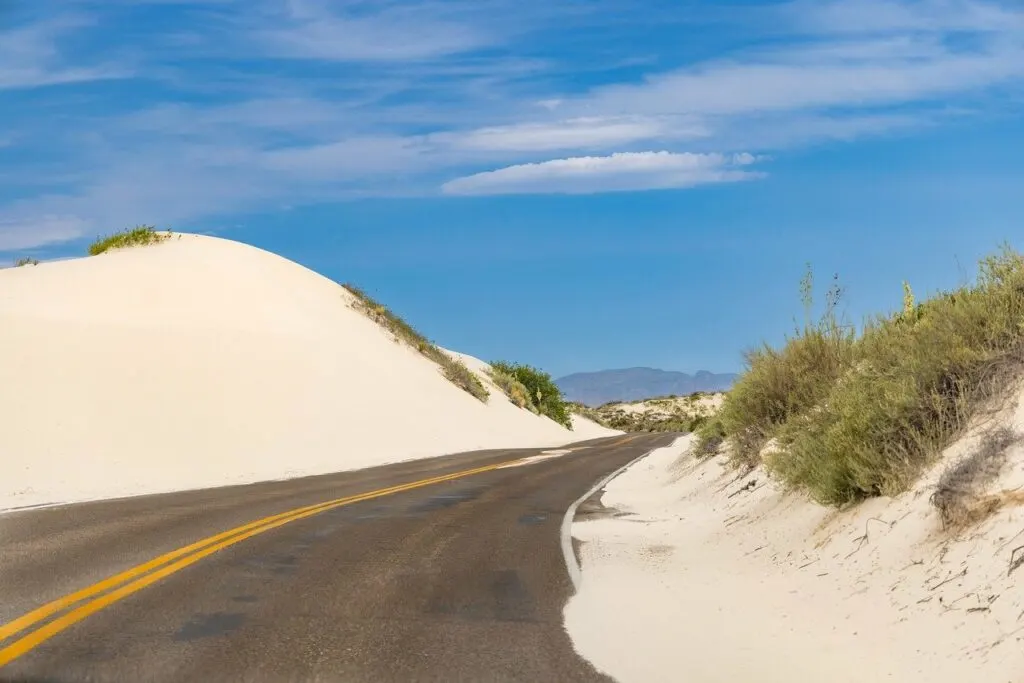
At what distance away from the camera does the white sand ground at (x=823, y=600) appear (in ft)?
22.2

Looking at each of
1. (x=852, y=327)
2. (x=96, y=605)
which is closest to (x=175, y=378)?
(x=852, y=327)

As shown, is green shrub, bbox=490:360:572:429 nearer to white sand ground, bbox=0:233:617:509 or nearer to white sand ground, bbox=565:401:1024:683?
white sand ground, bbox=0:233:617:509

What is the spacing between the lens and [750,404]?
55.6 ft

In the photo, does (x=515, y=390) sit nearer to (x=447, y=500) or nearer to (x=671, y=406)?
(x=671, y=406)

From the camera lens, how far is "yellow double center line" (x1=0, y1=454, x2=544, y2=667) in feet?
23.7

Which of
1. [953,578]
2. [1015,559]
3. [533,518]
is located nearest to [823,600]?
[953,578]

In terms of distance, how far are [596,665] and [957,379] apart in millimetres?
5604

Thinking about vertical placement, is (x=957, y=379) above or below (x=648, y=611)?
above

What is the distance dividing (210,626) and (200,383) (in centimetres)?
2758

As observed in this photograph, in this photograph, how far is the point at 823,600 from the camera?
8.80 m

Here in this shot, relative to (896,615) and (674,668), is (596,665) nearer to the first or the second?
(674,668)

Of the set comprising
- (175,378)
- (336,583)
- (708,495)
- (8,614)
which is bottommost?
(708,495)

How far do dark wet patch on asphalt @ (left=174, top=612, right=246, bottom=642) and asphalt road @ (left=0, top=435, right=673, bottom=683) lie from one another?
0.02 meters

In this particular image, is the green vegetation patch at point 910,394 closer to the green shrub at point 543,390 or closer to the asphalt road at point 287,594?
the asphalt road at point 287,594
